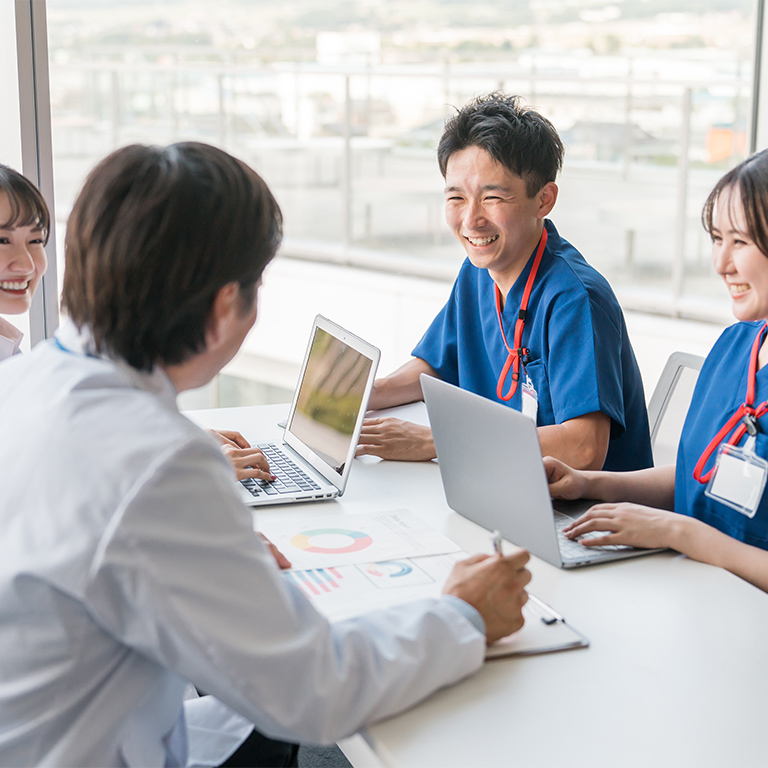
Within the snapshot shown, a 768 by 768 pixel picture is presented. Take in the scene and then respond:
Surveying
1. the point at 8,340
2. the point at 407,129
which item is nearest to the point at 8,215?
the point at 8,340

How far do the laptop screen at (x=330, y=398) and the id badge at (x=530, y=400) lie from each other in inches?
15.5

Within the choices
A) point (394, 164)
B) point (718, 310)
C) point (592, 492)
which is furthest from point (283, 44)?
point (592, 492)

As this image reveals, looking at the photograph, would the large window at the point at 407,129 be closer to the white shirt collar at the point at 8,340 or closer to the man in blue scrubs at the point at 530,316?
the white shirt collar at the point at 8,340

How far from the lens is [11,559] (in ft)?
2.75

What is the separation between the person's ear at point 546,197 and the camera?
77.4 inches

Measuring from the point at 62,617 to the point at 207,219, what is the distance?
396 millimetres

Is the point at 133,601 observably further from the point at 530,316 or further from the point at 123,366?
the point at 530,316

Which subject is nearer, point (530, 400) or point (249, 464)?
point (249, 464)

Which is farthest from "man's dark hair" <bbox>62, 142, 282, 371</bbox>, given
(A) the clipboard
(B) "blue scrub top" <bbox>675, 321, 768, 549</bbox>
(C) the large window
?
(C) the large window

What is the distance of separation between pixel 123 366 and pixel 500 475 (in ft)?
1.93

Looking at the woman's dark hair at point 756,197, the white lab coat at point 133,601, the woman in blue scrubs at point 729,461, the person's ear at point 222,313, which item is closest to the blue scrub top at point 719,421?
the woman in blue scrubs at point 729,461

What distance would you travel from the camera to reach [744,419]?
1.37 metres

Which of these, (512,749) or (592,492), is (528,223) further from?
(512,749)

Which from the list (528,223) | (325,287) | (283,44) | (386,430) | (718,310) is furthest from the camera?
(283,44)
